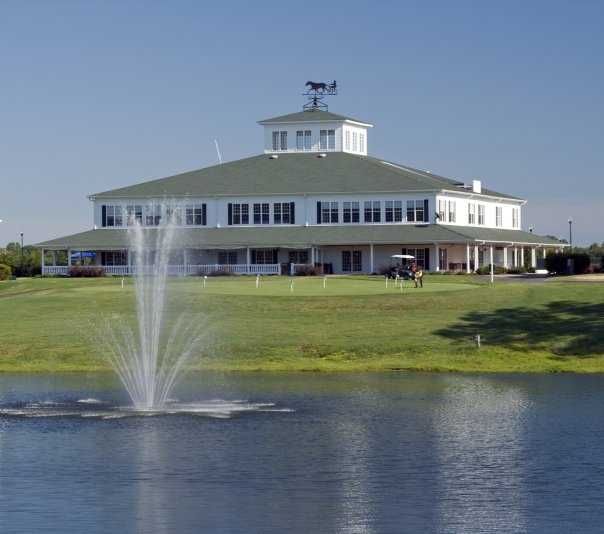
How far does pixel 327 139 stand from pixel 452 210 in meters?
13.9

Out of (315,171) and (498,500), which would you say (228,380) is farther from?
(315,171)

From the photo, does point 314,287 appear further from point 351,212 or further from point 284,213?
point 284,213

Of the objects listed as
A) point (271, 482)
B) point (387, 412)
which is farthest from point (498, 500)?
point (387, 412)

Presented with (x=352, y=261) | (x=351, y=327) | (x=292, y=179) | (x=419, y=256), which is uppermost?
(x=292, y=179)

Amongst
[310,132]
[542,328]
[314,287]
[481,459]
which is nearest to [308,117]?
[310,132]

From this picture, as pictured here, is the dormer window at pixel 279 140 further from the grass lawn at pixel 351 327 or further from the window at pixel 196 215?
the grass lawn at pixel 351 327

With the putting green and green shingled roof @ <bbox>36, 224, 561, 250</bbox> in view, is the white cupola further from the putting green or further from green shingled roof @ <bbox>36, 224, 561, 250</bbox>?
the putting green

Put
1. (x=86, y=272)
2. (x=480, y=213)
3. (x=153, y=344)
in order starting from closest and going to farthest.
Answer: (x=153, y=344)
(x=86, y=272)
(x=480, y=213)

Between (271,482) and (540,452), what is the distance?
6.82 metres

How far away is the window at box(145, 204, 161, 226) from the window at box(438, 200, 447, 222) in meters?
21.8

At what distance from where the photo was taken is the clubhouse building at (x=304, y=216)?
319ft

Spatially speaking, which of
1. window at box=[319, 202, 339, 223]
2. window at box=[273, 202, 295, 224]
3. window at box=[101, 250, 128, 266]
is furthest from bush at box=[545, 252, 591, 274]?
window at box=[101, 250, 128, 266]

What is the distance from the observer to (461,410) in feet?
122

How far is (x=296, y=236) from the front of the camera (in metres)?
98.2
